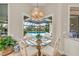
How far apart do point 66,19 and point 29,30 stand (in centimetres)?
161

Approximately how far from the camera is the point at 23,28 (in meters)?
7.08

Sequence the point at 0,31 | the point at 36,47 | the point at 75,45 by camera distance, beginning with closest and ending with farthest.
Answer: the point at 36,47 < the point at 75,45 < the point at 0,31

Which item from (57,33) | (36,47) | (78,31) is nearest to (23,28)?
(57,33)

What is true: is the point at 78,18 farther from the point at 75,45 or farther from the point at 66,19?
the point at 75,45

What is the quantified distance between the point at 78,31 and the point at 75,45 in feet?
5.71

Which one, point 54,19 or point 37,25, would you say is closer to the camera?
point 54,19

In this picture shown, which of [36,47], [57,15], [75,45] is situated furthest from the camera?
[57,15]

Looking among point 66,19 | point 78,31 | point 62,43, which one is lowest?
point 62,43

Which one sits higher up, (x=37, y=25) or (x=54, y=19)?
(x=54, y=19)

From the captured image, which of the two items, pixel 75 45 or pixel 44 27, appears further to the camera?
pixel 44 27

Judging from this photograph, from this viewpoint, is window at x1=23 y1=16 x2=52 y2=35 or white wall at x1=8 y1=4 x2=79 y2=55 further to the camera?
window at x1=23 y1=16 x2=52 y2=35

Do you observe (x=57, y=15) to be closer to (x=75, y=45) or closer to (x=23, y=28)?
(x=23, y=28)

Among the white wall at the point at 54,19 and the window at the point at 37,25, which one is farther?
the window at the point at 37,25

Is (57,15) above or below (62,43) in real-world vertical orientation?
above
